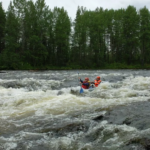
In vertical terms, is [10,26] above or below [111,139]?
above

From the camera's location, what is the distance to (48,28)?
Answer: 39500mm

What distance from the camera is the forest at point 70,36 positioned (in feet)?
123

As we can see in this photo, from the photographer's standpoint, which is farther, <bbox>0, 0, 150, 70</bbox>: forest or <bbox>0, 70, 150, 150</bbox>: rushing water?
<bbox>0, 0, 150, 70</bbox>: forest

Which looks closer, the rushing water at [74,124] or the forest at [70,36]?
the rushing water at [74,124]

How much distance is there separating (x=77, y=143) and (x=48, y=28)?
37.7 metres

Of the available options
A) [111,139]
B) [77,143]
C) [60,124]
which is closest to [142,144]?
[111,139]

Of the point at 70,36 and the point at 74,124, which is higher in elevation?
the point at 70,36

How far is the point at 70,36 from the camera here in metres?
41.4

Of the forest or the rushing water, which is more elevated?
the forest

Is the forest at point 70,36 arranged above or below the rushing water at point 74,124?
Answer: above

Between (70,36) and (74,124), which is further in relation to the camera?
(70,36)

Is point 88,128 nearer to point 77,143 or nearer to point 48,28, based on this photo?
point 77,143

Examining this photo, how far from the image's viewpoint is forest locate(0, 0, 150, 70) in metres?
37.4

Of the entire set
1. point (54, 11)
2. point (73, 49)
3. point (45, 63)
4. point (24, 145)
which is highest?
point (54, 11)
